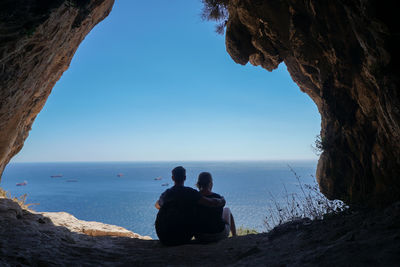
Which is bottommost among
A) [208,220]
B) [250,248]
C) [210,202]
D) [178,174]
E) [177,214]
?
[250,248]

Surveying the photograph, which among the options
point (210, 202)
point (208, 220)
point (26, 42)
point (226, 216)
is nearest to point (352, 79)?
point (210, 202)

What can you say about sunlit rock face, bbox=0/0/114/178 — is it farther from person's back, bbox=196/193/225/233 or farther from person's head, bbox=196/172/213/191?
person's back, bbox=196/193/225/233

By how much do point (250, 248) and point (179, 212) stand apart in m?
1.74

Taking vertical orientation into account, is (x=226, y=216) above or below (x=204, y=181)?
below

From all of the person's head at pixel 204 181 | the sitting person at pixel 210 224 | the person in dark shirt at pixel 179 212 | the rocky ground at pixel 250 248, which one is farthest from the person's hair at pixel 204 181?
the rocky ground at pixel 250 248

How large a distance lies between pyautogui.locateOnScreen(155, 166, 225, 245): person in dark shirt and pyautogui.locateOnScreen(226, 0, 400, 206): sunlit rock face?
141 inches

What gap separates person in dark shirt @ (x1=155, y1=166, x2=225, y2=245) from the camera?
538 cm

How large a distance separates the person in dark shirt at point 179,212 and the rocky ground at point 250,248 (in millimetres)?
284

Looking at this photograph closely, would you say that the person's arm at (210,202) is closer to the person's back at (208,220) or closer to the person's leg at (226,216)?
the person's back at (208,220)

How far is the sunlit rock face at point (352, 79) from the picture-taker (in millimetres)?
3746

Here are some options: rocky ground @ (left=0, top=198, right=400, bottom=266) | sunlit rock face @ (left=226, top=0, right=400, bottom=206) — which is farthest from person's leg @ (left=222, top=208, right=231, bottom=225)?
sunlit rock face @ (left=226, top=0, right=400, bottom=206)

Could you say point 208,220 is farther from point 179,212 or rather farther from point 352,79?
point 352,79

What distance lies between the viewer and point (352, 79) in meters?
5.54

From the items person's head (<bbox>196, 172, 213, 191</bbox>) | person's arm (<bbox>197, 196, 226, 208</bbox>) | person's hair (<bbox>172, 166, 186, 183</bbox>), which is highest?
person's hair (<bbox>172, 166, 186, 183</bbox>)
